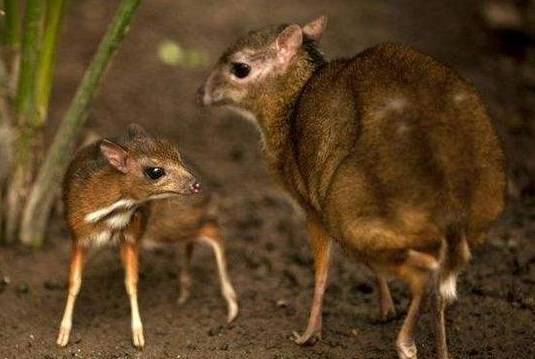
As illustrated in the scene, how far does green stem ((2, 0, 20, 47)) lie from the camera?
640 cm

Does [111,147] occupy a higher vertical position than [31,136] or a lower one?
higher

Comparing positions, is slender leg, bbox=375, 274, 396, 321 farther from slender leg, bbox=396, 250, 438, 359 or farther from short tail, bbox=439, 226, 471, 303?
short tail, bbox=439, 226, 471, 303

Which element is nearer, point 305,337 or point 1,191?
point 305,337

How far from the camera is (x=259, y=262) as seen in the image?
284 inches

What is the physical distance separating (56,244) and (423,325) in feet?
8.45

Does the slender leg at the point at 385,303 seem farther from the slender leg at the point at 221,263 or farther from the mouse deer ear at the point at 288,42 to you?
the mouse deer ear at the point at 288,42

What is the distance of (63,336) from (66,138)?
135 centimetres

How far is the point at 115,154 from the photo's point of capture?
5773 mm

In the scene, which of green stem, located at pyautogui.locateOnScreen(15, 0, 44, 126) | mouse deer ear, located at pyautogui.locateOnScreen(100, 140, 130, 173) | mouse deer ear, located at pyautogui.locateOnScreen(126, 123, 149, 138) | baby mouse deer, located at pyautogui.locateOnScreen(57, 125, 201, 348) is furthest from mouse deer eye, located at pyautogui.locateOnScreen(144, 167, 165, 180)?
green stem, located at pyautogui.locateOnScreen(15, 0, 44, 126)

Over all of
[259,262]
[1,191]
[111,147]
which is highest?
[111,147]

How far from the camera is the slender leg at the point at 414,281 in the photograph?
479cm

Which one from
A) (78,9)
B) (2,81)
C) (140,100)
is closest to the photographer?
(2,81)

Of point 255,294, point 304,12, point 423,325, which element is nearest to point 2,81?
point 255,294

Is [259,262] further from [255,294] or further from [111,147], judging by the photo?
[111,147]
